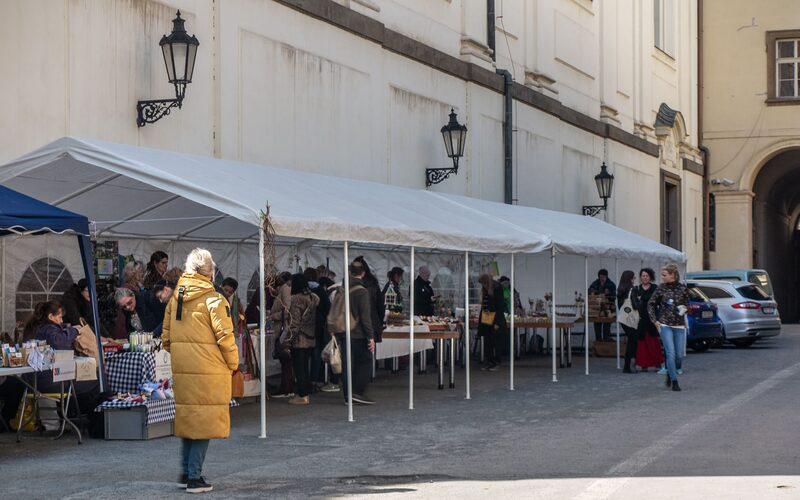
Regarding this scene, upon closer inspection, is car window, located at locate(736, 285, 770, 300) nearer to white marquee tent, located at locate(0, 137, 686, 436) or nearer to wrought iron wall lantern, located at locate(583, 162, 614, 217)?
wrought iron wall lantern, located at locate(583, 162, 614, 217)

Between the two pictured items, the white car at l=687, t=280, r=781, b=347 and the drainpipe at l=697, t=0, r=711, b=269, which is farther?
the drainpipe at l=697, t=0, r=711, b=269

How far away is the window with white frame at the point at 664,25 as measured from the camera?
40219 mm

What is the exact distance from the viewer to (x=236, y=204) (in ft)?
41.0

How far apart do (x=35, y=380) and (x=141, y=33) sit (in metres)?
4.73

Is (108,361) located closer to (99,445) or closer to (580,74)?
Result: (99,445)

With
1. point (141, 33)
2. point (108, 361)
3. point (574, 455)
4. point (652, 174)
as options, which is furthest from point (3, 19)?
point (652, 174)

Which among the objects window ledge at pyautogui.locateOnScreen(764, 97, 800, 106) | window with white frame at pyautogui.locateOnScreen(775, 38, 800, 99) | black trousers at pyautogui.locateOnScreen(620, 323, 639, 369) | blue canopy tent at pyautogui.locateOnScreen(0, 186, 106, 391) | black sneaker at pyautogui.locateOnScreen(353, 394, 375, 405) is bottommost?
black sneaker at pyautogui.locateOnScreen(353, 394, 375, 405)

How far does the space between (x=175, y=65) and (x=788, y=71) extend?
106ft

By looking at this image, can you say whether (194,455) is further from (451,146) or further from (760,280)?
(760,280)

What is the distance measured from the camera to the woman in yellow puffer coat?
940cm

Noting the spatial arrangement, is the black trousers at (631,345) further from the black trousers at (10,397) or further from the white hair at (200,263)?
the white hair at (200,263)

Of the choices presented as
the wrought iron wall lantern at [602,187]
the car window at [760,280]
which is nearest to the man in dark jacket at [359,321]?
the wrought iron wall lantern at [602,187]

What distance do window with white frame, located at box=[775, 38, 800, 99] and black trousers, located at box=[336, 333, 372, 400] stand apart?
101 ft

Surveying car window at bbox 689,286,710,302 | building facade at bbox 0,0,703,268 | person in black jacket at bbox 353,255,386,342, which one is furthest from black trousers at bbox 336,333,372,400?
car window at bbox 689,286,710,302
